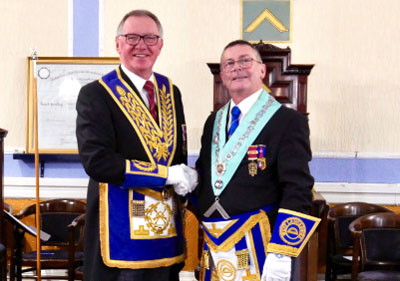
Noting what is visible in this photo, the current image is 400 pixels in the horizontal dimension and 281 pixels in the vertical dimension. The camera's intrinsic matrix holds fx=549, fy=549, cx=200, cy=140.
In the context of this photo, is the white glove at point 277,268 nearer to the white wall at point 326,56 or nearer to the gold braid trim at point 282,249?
the gold braid trim at point 282,249

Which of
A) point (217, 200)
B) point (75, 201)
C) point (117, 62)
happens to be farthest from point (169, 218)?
point (117, 62)

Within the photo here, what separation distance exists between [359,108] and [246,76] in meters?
2.65

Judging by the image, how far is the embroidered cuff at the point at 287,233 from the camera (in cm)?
193

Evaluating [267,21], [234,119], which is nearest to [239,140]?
[234,119]

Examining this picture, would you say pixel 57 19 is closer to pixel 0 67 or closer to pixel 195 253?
pixel 0 67

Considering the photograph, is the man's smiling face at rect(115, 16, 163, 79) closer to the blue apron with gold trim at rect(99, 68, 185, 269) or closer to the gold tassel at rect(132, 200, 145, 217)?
the blue apron with gold trim at rect(99, 68, 185, 269)

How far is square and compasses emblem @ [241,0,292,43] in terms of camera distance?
449cm

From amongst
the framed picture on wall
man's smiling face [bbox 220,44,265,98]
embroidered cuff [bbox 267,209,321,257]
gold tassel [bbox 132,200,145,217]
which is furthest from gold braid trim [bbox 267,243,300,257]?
the framed picture on wall

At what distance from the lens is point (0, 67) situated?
15.2 ft

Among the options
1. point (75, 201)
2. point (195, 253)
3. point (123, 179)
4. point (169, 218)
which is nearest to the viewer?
point (123, 179)

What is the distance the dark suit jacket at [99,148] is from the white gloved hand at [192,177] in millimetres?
101

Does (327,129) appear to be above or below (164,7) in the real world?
below

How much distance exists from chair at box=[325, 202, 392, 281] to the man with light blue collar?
205cm

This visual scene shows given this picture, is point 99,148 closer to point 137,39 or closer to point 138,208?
point 138,208
